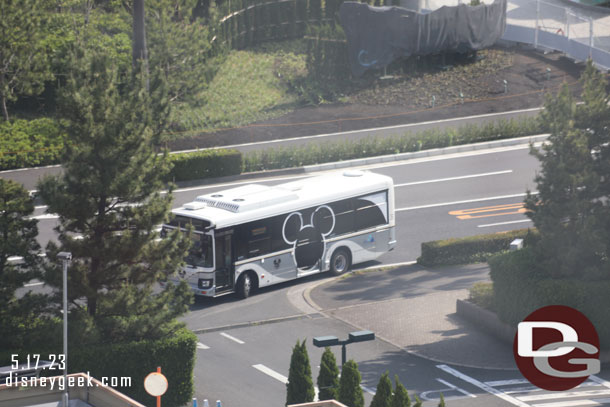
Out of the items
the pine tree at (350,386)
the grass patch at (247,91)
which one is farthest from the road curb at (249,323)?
the grass patch at (247,91)

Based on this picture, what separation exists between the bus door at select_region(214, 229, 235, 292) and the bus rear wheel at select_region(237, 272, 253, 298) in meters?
0.33

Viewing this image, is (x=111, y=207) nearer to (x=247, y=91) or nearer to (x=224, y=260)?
(x=224, y=260)

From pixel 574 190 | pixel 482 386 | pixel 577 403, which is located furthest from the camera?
pixel 574 190

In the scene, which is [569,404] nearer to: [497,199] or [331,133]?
[497,199]

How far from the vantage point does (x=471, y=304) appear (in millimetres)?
27625

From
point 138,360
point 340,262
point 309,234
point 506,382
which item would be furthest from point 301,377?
point 340,262

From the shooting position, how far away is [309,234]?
30.6 m

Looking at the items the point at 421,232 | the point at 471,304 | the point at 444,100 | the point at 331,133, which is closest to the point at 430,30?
the point at 444,100

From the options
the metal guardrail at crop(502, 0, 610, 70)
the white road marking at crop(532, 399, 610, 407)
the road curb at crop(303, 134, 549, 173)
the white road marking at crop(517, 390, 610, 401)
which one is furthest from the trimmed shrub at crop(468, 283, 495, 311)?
the metal guardrail at crop(502, 0, 610, 70)

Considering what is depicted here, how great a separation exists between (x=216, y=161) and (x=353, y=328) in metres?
14.9

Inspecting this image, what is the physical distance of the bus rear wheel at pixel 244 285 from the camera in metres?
29.2

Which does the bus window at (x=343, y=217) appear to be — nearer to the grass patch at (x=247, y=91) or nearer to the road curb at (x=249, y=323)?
the road curb at (x=249, y=323)

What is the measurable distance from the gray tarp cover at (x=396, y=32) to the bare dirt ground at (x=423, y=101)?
1492 mm

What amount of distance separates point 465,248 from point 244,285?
25.2 ft
